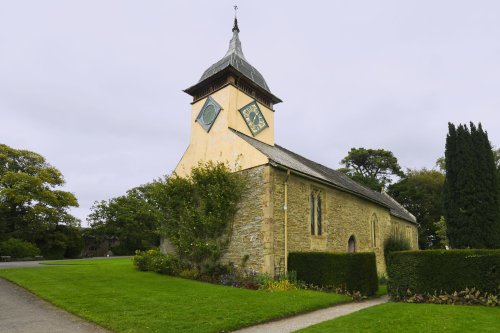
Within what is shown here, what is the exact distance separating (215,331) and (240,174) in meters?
10.1

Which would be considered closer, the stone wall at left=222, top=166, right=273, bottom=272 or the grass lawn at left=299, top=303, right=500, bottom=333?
the grass lawn at left=299, top=303, right=500, bottom=333

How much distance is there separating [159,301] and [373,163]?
49.4m

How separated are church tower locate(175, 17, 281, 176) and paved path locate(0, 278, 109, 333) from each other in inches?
398

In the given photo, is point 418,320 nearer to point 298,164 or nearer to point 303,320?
point 303,320

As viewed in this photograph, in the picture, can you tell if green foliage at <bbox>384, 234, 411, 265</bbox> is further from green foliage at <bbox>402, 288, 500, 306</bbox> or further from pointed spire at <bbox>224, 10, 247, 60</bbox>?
pointed spire at <bbox>224, 10, 247, 60</bbox>

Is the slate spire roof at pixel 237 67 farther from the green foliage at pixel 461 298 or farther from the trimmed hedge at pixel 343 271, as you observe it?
the green foliage at pixel 461 298

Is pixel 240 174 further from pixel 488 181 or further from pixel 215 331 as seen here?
pixel 488 181

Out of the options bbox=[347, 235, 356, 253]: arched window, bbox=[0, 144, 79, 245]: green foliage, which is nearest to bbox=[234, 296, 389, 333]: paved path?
bbox=[347, 235, 356, 253]: arched window

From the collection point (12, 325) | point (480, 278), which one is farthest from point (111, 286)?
point (480, 278)

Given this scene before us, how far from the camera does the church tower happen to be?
18781 mm

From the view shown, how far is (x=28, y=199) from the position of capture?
33719 mm

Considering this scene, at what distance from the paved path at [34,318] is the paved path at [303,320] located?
3.55 meters

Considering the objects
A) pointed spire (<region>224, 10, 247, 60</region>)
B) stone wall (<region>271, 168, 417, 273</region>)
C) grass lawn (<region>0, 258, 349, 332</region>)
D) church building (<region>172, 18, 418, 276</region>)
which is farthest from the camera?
pointed spire (<region>224, 10, 247, 60</region>)

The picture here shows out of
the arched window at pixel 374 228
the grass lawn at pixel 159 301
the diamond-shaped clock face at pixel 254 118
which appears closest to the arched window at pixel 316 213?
the diamond-shaped clock face at pixel 254 118
